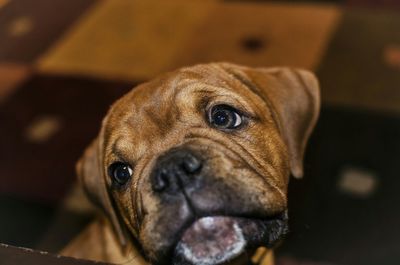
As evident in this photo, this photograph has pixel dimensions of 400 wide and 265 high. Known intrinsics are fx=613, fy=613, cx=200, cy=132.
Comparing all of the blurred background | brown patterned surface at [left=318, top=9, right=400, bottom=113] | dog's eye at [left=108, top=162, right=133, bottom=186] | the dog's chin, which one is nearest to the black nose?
the dog's chin

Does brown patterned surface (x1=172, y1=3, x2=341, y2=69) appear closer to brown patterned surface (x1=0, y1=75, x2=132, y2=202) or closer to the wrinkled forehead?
brown patterned surface (x1=0, y1=75, x2=132, y2=202)

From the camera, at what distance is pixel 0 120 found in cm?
518

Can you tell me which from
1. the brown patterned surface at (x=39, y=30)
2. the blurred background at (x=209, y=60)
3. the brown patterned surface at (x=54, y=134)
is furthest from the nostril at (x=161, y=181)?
the brown patterned surface at (x=39, y=30)

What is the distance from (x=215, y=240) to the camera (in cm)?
213

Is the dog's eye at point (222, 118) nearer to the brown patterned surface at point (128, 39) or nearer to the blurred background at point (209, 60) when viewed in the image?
the blurred background at point (209, 60)

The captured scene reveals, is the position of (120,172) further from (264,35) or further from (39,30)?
(39,30)

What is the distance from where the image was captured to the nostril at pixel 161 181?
83.9 inches

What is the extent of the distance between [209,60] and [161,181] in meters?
3.27

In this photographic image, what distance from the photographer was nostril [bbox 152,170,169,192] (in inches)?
83.9

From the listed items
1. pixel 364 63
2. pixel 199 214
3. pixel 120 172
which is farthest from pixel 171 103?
pixel 364 63

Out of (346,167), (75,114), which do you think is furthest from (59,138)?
(346,167)

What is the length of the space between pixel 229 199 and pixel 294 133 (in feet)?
2.69

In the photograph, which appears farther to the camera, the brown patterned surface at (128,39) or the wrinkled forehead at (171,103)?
the brown patterned surface at (128,39)

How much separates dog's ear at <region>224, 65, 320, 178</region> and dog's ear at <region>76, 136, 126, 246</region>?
0.75 m
